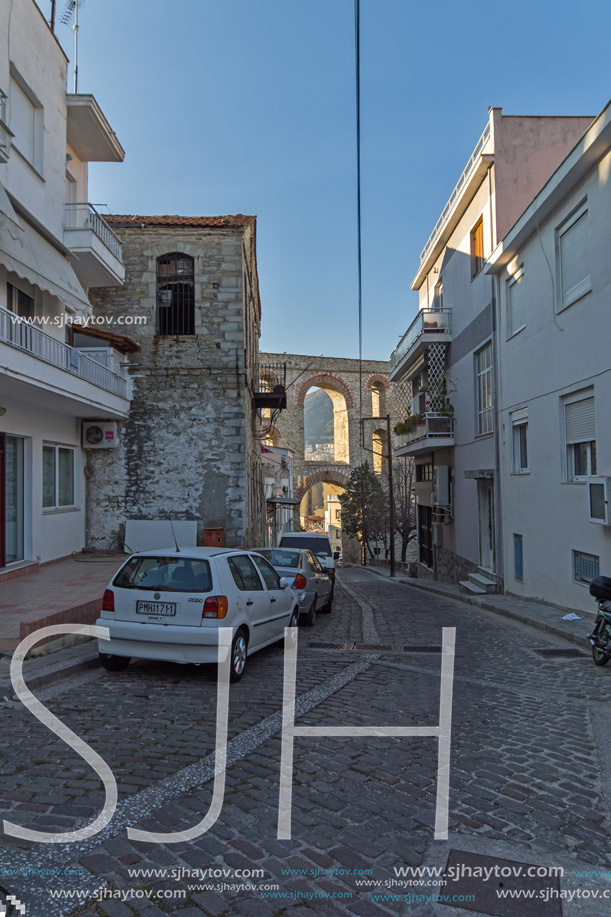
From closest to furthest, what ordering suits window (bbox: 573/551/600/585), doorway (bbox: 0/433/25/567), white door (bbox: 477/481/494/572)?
window (bbox: 573/551/600/585) < doorway (bbox: 0/433/25/567) < white door (bbox: 477/481/494/572)

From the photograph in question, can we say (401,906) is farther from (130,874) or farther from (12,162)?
(12,162)

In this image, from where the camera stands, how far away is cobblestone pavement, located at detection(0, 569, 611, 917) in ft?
8.99

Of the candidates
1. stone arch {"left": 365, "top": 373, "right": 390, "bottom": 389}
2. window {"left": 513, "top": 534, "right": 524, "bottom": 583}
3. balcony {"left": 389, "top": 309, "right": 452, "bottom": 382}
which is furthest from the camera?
stone arch {"left": 365, "top": 373, "right": 390, "bottom": 389}

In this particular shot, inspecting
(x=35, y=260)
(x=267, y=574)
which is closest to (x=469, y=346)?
(x=35, y=260)

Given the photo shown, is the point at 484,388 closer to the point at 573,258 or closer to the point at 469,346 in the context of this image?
the point at 469,346

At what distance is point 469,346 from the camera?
55.8 feet

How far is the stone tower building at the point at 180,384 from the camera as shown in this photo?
593 inches

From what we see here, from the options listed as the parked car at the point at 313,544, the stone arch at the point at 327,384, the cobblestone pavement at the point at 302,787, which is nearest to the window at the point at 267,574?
the cobblestone pavement at the point at 302,787

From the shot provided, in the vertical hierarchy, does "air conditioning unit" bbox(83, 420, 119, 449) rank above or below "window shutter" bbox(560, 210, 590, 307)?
below

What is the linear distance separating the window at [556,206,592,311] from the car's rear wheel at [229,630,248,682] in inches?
291

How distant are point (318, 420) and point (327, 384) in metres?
99.5

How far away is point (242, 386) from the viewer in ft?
50.1

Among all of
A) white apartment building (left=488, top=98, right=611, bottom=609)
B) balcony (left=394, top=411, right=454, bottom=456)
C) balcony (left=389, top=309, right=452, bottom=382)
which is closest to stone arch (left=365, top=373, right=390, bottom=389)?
balcony (left=389, top=309, right=452, bottom=382)

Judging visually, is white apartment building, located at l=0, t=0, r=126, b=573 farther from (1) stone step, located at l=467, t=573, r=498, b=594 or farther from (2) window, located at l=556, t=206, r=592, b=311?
(1) stone step, located at l=467, t=573, r=498, b=594
